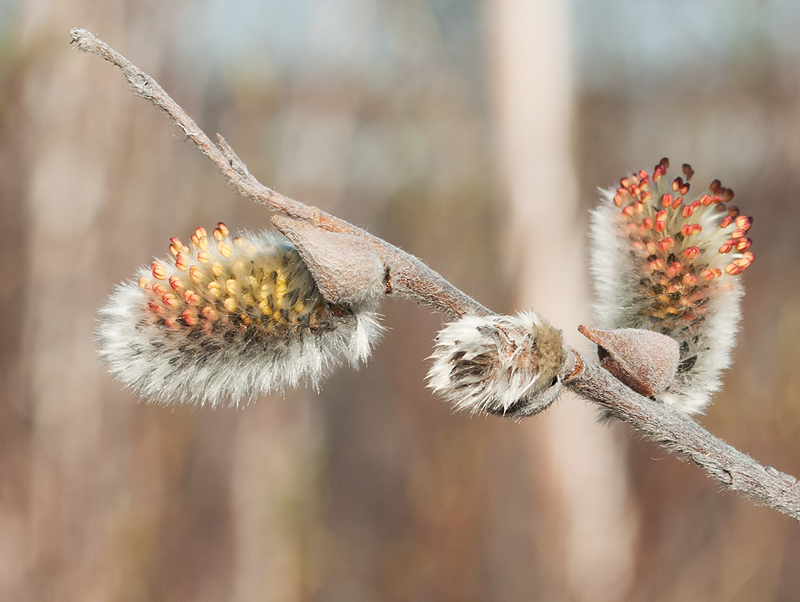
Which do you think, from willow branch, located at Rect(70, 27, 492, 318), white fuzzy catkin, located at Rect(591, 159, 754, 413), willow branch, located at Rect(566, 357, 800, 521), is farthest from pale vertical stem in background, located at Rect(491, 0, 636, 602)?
willow branch, located at Rect(70, 27, 492, 318)

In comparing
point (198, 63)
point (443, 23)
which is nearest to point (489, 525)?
point (198, 63)

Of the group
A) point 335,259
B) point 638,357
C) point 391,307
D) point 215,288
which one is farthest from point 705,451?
point 391,307

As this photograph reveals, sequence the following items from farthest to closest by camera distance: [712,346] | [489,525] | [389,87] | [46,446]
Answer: [389,87] → [489,525] → [46,446] → [712,346]

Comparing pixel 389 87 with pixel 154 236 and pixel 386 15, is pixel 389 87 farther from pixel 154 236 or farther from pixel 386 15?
pixel 154 236

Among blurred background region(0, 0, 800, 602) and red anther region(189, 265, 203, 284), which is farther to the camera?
blurred background region(0, 0, 800, 602)

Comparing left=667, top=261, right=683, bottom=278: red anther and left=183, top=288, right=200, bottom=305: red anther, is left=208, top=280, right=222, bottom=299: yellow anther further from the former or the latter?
left=667, top=261, right=683, bottom=278: red anther

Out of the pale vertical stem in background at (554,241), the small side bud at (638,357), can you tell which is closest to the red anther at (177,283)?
the small side bud at (638,357)
